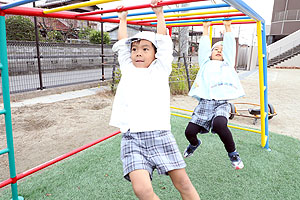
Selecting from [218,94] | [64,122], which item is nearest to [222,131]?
[218,94]

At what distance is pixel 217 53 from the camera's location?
2344 millimetres

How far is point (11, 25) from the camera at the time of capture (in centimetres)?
767

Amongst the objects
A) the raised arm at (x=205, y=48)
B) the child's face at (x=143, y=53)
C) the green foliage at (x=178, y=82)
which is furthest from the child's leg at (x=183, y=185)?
the green foliage at (x=178, y=82)

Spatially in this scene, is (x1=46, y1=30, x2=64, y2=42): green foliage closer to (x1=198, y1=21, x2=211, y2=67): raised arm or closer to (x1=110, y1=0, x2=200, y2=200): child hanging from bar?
(x1=198, y1=21, x2=211, y2=67): raised arm

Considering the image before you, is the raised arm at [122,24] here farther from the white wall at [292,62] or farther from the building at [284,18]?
the building at [284,18]

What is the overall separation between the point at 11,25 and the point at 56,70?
2.71 metres

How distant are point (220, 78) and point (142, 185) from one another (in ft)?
4.48

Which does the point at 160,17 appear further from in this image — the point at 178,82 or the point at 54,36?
the point at 54,36

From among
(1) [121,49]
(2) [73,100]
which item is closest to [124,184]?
(1) [121,49]

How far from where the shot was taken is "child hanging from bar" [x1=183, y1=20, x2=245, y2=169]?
204cm

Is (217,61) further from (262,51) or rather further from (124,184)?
(124,184)

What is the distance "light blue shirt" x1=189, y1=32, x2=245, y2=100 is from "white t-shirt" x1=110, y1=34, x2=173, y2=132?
757 mm

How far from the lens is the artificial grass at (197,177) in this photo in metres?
1.86

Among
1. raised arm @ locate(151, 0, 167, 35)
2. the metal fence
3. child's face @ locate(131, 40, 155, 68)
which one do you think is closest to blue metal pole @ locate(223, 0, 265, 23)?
raised arm @ locate(151, 0, 167, 35)
